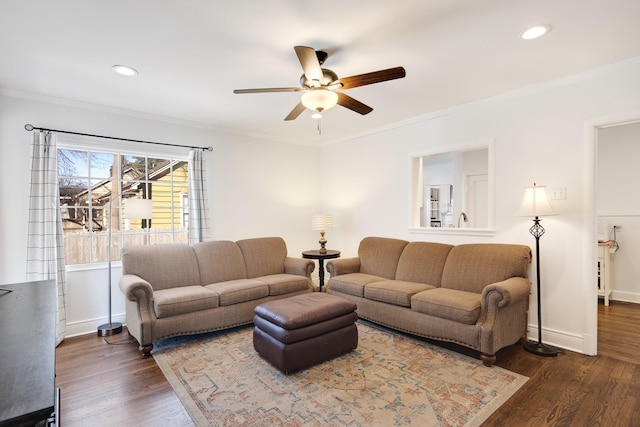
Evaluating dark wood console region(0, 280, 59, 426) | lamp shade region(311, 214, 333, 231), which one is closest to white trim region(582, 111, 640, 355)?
lamp shade region(311, 214, 333, 231)

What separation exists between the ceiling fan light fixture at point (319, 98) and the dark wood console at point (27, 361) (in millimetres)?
1998

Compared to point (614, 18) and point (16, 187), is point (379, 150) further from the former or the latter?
point (16, 187)

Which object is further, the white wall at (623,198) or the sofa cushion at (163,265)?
the white wall at (623,198)

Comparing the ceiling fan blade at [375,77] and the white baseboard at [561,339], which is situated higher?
the ceiling fan blade at [375,77]

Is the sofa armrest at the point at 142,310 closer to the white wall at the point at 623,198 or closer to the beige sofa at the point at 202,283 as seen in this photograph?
the beige sofa at the point at 202,283

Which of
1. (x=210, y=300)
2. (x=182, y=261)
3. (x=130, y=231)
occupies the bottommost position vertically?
(x=210, y=300)

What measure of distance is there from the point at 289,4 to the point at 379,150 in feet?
10.3

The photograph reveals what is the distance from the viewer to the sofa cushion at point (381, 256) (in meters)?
4.17

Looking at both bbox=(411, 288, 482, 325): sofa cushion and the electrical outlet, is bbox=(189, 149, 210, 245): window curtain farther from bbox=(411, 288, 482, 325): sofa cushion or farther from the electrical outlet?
the electrical outlet

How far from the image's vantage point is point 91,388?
247cm

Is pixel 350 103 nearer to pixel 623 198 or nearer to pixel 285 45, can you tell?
pixel 285 45

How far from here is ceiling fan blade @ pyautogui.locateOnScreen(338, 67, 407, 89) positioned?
7.01 feet

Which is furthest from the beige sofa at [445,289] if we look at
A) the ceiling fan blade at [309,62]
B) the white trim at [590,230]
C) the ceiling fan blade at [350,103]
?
the ceiling fan blade at [309,62]

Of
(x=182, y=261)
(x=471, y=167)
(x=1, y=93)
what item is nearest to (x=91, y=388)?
(x=182, y=261)
